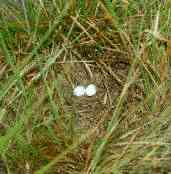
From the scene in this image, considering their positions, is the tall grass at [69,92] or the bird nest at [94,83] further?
the bird nest at [94,83]

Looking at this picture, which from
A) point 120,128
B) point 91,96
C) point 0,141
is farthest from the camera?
point 91,96

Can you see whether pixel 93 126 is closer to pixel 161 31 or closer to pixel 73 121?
pixel 73 121

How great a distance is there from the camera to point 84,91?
5.30 feet

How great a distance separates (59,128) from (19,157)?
4.9 inches

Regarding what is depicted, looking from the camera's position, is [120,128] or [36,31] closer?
[120,128]

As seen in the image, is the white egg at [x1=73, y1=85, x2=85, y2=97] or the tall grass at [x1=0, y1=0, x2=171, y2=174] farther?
the white egg at [x1=73, y1=85, x2=85, y2=97]

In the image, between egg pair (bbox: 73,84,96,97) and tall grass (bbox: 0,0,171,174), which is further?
egg pair (bbox: 73,84,96,97)

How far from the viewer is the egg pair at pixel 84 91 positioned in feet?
5.31

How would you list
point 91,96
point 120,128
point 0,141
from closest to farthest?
point 0,141, point 120,128, point 91,96

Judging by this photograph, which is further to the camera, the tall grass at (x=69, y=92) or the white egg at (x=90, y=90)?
the white egg at (x=90, y=90)

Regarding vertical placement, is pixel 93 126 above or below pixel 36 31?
below

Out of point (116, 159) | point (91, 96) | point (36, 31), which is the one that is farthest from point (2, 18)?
point (116, 159)

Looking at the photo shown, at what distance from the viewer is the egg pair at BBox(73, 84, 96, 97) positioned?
5.31ft

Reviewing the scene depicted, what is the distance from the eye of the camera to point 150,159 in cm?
138
